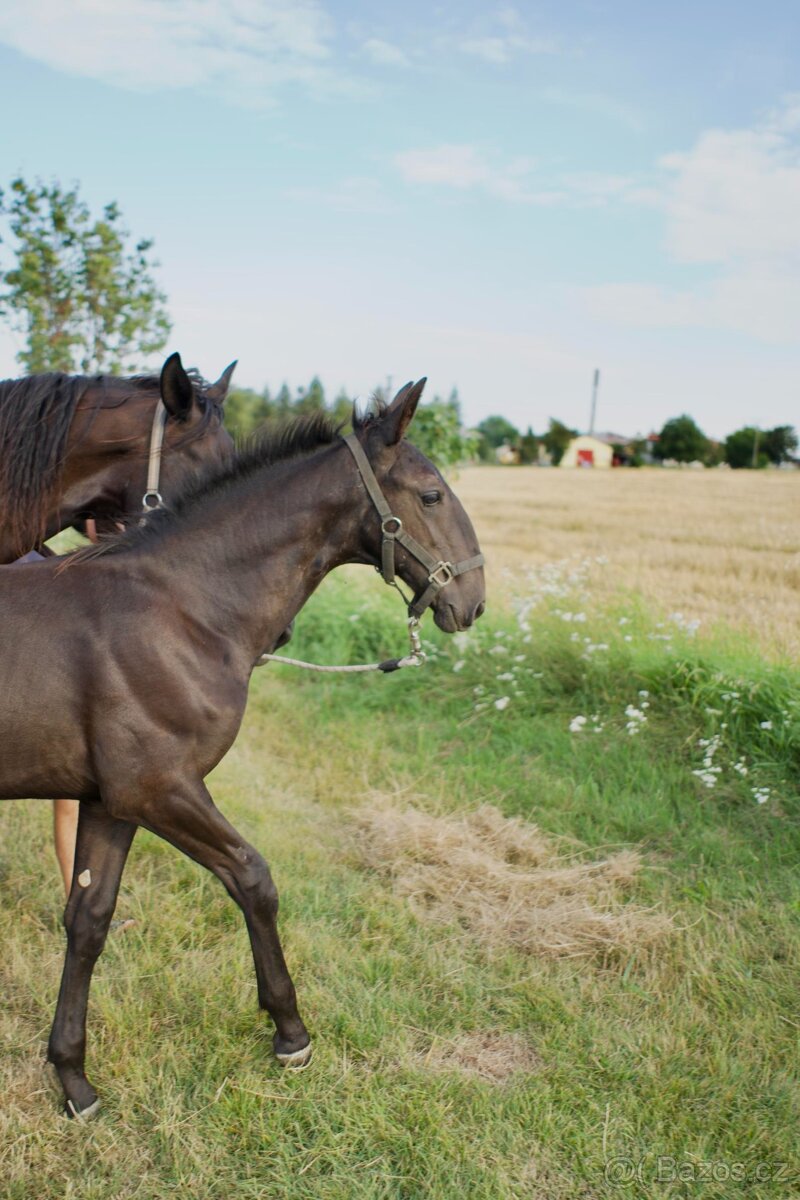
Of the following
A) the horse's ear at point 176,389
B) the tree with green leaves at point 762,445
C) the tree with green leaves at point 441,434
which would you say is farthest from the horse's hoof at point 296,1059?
the tree with green leaves at point 762,445

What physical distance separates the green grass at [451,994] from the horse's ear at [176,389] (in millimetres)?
2243

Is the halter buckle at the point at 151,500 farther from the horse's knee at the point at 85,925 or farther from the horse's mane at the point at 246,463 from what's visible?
the horse's knee at the point at 85,925

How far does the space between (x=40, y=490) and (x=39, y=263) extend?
11621mm

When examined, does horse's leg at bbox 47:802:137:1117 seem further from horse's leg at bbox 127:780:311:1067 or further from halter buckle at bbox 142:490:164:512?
halter buckle at bbox 142:490:164:512

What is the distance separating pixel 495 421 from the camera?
381 feet

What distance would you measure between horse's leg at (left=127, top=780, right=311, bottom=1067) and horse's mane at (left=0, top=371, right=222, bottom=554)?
4.27ft

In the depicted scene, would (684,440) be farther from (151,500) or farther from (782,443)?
(151,500)

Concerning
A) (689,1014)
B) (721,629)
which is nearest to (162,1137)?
(689,1014)

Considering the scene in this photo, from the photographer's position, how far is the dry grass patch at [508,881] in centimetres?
384

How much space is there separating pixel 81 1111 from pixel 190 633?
1.65 meters

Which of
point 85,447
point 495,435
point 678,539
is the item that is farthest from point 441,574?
point 495,435

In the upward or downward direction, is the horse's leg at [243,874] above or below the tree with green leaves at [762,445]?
below

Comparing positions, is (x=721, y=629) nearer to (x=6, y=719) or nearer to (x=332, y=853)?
(x=332, y=853)

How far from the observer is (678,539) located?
51.1 ft
